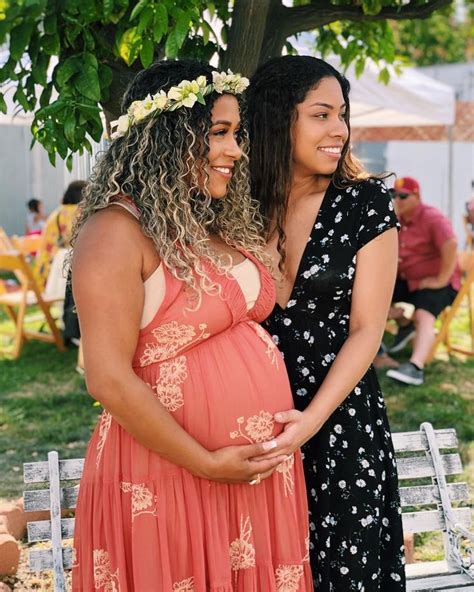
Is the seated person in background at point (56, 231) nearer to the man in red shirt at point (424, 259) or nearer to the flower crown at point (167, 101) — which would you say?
the man in red shirt at point (424, 259)

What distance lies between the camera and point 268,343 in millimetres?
2230

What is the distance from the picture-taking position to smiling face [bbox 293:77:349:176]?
7.90ft

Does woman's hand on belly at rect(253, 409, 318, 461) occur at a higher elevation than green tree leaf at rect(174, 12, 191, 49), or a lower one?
lower

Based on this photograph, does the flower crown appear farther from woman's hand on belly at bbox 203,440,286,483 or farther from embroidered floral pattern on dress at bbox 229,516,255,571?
embroidered floral pattern on dress at bbox 229,516,255,571

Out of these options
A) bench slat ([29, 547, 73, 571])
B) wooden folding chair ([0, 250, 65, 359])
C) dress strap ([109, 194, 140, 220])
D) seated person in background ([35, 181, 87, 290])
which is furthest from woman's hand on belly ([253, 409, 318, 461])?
wooden folding chair ([0, 250, 65, 359])

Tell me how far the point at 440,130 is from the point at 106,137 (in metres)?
10.4

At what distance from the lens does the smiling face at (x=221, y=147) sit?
83.1 inches

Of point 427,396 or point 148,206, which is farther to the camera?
point 427,396

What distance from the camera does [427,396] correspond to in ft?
22.0

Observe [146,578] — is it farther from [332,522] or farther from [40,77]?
[40,77]

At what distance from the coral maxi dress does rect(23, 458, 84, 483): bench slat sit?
741 mm

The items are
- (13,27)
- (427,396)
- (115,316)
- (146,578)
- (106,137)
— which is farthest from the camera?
(427,396)

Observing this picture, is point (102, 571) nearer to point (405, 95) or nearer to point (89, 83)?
point (89, 83)

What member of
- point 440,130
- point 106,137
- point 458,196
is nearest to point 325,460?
point 106,137
